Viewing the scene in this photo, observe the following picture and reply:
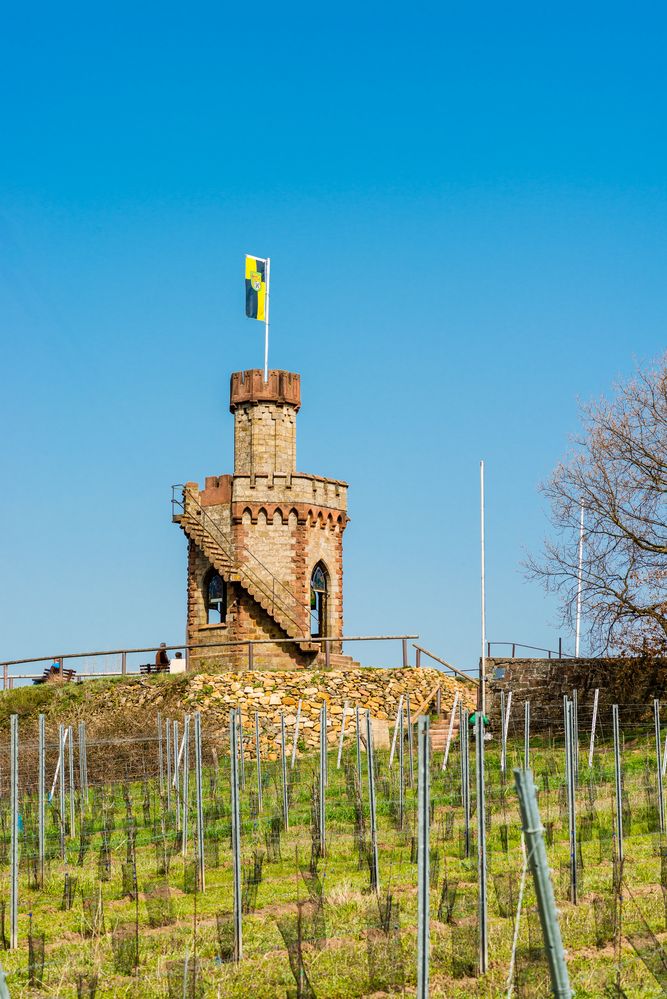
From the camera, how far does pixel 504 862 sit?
15.9 meters

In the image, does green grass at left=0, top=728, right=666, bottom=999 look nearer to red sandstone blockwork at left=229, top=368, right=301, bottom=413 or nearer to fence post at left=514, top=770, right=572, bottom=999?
fence post at left=514, top=770, right=572, bottom=999

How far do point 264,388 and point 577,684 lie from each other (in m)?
18.0

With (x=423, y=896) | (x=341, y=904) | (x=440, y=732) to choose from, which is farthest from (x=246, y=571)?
(x=423, y=896)

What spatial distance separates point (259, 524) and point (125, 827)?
25.3 meters

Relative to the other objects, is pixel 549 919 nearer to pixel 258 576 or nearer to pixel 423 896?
pixel 423 896

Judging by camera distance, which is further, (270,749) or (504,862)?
(270,749)

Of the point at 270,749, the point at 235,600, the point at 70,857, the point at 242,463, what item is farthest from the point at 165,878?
the point at 242,463

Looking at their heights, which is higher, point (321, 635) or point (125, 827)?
point (321, 635)

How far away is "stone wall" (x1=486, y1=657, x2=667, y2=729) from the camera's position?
33.7 metres

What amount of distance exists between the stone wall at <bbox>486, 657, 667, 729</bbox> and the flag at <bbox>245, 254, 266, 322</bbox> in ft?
61.6

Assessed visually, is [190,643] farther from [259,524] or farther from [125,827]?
[125,827]

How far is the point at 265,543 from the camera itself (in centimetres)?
4606

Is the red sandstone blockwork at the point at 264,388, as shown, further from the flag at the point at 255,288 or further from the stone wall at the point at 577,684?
the stone wall at the point at 577,684

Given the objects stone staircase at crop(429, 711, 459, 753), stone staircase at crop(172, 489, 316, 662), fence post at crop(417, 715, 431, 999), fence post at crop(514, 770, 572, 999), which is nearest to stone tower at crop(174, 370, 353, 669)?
stone staircase at crop(172, 489, 316, 662)
